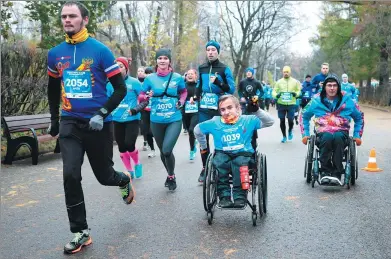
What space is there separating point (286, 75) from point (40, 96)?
6136mm

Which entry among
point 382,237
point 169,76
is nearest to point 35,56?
point 169,76

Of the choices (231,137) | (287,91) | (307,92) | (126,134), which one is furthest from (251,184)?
(307,92)

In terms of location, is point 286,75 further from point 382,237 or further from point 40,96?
point 382,237

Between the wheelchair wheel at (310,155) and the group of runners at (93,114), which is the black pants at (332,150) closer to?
the wheelchair wheel at (310,155)

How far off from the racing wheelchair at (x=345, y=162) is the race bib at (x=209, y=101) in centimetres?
144

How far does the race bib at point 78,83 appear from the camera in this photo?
A: 4370mm

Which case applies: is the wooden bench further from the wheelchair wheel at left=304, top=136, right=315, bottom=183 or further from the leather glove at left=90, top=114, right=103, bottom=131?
the leather glove at left=90, top=114, right=103, bottom=131

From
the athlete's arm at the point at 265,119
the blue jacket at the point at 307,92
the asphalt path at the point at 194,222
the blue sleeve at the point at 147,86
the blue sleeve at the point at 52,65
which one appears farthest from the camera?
the blue jacket at the point at 307,92

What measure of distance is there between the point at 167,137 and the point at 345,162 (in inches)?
96.5

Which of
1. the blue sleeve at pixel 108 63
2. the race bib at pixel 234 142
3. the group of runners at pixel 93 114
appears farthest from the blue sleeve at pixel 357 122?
the blue sleeve at pixel 108 63

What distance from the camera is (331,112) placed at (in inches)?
269

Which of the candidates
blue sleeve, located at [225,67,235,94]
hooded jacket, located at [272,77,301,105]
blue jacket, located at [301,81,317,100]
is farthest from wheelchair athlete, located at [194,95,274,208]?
blue jacket, located at [301,81,317,100]

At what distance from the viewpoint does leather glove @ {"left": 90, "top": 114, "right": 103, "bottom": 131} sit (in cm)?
418

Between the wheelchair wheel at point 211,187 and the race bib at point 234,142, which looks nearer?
the wheelchair wheel at point 211,187
